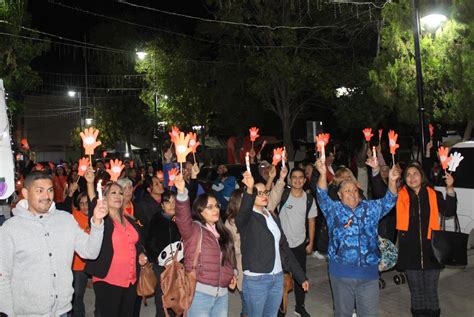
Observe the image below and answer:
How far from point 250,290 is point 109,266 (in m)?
1.34

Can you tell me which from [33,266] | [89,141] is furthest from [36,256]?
[89,141]

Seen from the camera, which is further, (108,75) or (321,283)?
(108,75)

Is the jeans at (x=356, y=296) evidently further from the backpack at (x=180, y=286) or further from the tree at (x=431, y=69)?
the tree at (x=431, y=69)

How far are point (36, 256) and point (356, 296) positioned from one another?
9.51 feet

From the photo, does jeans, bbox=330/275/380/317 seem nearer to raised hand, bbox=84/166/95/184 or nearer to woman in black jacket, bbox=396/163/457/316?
woman in black jacket, bbox=396/163/457/316

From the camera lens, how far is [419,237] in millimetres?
5559

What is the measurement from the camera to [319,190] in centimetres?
514

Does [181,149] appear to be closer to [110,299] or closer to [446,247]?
[110,299]

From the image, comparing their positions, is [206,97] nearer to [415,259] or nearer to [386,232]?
[386,232]

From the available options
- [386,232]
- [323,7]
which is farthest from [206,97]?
[386,232]

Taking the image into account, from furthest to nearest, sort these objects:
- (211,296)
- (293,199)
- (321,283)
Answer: (321,283), (293,199), (211,296)

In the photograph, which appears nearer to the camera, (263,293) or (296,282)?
(263,293)

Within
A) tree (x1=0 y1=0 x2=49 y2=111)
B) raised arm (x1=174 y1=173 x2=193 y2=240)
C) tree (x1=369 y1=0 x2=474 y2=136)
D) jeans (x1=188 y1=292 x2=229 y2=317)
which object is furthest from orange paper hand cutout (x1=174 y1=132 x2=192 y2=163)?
tree (x1=0 y1=0 x2=49 y2=111)

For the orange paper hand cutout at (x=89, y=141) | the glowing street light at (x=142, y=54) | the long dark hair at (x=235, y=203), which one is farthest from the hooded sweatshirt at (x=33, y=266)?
the glowing street light at (x=142, y=54)
